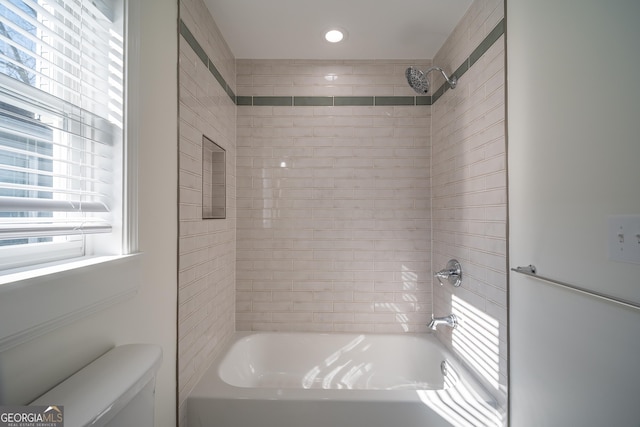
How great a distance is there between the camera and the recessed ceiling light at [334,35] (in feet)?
6.52

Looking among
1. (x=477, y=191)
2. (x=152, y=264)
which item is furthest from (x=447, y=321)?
(x=152, y=264)

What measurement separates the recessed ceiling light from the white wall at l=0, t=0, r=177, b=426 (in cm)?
100

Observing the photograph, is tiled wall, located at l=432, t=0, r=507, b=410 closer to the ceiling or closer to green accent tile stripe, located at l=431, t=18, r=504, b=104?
green accent tile stripe, located at l=431, t=18, r=504, b=104

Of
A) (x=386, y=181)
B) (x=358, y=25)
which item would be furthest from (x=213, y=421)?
(x=358, y=25)

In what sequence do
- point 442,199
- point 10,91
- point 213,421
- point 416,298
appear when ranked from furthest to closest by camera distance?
point 416,298
point 442,199
point 213,421
point 10,91

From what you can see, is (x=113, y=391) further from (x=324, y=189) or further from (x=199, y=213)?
(x=324, y=189)

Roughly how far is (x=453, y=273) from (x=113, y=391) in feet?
5.75

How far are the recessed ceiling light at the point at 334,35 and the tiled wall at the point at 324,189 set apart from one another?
26 centimetres

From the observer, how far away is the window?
0.70 metres

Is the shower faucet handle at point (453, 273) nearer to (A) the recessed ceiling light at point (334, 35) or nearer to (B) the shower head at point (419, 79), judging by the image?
(B) the shower head at point (419, 79)

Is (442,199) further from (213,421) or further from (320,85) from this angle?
(213,421)

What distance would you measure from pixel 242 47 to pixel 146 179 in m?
1.50

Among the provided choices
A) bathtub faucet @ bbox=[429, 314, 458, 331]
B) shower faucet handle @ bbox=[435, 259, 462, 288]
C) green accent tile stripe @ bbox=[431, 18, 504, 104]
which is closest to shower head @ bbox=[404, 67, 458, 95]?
green accent tile stripe @ bbox=[431, 18, 504, 104]

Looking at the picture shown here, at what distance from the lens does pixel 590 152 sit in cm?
95
